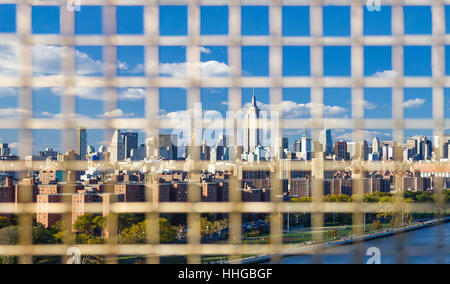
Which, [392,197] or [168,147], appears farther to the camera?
[392,197]

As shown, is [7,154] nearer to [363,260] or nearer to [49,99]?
[49,99]

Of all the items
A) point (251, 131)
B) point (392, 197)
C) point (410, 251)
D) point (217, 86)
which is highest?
point (217, 86)

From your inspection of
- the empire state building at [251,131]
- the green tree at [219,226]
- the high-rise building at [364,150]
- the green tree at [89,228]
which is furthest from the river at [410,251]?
the green tree at [89,228]

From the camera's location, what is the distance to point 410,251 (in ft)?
6.20

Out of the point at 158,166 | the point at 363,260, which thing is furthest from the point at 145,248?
the point at 363,260

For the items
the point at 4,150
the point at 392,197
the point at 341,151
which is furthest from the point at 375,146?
the point at 4,150

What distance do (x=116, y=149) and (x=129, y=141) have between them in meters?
0.08

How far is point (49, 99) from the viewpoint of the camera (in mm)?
1933

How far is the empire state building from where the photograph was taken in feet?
6.20

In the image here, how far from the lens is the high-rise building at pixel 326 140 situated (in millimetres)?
1886

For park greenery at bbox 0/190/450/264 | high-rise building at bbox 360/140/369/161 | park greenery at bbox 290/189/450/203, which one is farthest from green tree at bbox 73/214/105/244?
high-rise building at bbox 360/140/369/161

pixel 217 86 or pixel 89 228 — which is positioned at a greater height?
pixel 217 86

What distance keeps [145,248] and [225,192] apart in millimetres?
497

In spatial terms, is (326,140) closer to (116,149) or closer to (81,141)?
(116,149)
